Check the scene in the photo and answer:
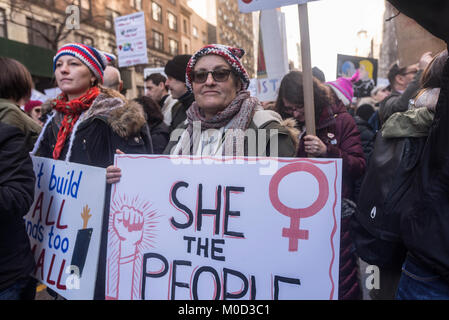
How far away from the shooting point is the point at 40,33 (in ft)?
43.1

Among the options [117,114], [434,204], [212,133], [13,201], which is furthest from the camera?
[117,114]

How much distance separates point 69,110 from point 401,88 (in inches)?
143

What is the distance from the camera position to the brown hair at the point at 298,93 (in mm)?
2543

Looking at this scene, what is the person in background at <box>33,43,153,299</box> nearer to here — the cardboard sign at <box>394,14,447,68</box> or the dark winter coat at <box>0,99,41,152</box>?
the dark winter coat at <box>0,99,41,152</box>

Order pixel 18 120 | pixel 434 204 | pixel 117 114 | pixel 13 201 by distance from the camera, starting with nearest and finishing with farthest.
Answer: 1. pixel 434 204
2. pixel 13 201
3. pixel 18 120
4. pixel 117 114

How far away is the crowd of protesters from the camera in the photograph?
1.26 metres

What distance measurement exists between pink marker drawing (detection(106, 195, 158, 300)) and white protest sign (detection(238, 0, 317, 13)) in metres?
1.19

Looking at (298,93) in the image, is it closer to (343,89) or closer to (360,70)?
(343,89)

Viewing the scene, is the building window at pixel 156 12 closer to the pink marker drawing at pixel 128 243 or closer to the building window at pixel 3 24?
the building window at pixel 3 24

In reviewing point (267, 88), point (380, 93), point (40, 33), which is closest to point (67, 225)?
point (267, 88)

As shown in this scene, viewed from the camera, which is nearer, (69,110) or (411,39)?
(411,39)

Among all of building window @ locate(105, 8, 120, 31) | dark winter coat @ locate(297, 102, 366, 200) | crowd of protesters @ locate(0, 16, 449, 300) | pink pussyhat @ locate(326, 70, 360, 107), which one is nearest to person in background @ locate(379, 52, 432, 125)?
crowd of protesters @ locate(0, 16, 449, 300)

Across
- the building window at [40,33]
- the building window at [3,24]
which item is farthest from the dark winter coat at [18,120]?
the building window at [40,33]
